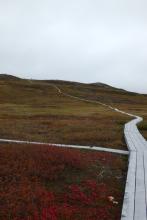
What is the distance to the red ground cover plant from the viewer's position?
39.3 ft

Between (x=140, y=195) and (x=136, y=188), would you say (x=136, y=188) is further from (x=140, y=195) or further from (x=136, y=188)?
(x=140, y=195)

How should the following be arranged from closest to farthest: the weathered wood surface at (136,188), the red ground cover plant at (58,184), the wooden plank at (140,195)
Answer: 1. the wooden plank at (140,195)
2. the weathered wood surface at (136,188)
3. the red ground cover plant at (58,184)

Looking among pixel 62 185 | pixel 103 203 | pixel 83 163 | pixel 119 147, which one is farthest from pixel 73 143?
pixel 103 203

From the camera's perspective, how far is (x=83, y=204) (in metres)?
12.9

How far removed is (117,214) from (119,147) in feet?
41.9

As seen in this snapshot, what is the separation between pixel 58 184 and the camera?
15.1m

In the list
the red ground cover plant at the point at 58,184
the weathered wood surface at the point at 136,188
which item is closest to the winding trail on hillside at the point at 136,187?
the weathered wood surface at the point at 136,188

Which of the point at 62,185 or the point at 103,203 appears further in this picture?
the point at 62,185

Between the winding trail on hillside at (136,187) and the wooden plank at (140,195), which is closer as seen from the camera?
the wooden plank at (140,195)

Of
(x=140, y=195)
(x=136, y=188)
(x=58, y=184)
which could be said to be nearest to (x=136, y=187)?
(x=136, y=188)

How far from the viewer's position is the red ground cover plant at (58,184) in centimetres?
1198

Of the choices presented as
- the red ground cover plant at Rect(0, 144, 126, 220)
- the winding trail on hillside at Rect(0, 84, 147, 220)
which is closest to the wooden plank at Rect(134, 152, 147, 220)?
the winding trail on hillside at Rect(0, 84, 147, 220)

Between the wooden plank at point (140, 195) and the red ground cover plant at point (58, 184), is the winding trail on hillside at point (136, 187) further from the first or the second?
the red ground cover plant at point (58, 184)

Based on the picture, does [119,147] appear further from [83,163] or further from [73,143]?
[83,163]
